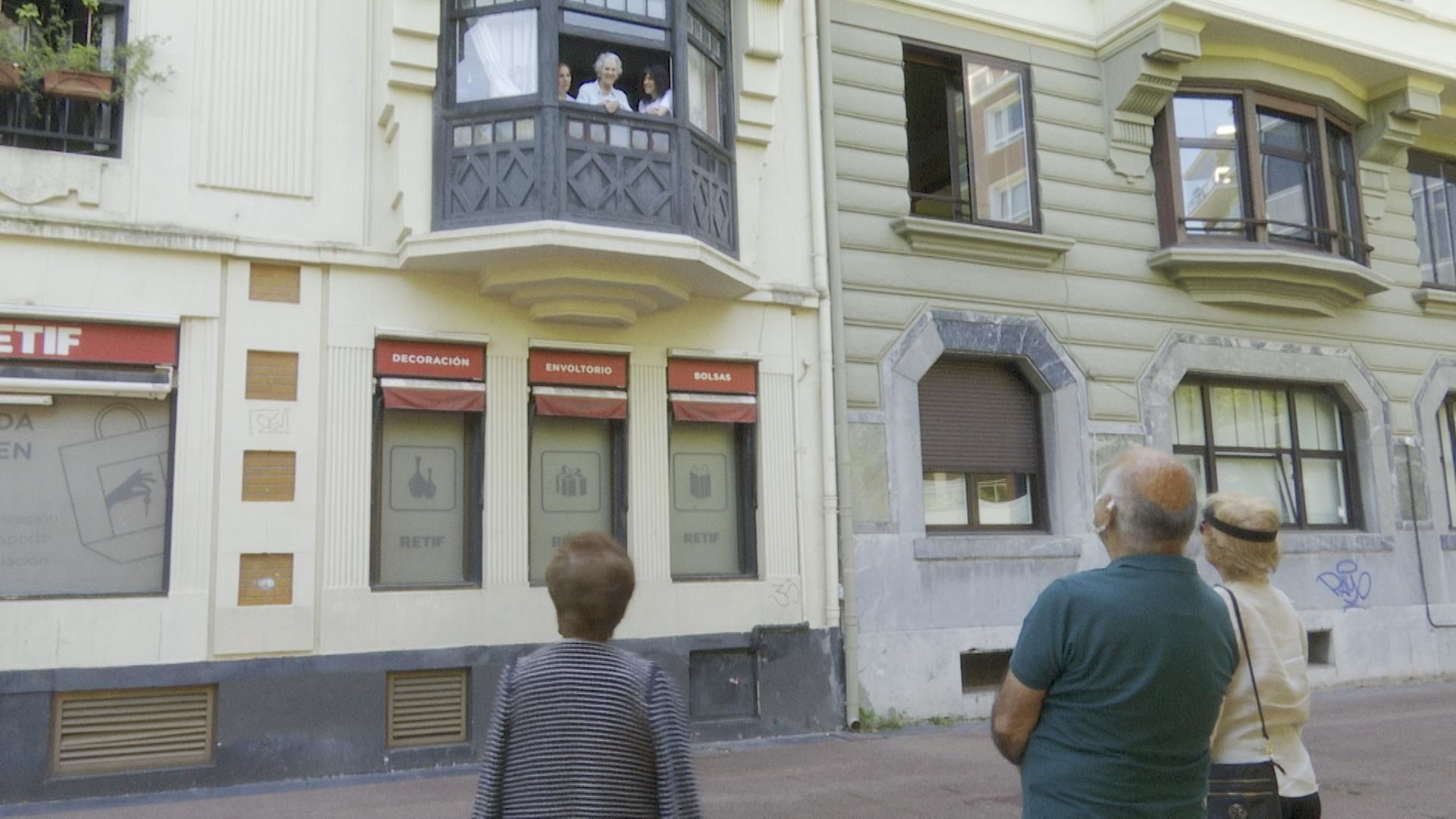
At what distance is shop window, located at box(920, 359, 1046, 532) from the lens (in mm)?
13141

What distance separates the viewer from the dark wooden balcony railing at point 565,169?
10438 millimetres

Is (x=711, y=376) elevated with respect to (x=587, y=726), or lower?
elevated

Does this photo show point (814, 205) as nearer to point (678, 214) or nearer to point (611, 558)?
point (678, 214)

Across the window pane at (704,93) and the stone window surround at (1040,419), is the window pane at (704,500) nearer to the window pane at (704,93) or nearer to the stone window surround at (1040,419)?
the stone window surround at (1040,419)

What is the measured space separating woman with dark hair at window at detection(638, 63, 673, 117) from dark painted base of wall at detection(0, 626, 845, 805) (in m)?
4.91

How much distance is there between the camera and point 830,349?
12352 mm

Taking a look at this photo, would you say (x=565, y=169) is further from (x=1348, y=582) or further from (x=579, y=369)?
(x=1348, y=582)

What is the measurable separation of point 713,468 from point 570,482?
1498 millimetres

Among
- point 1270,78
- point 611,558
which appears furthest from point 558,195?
point 1270,78

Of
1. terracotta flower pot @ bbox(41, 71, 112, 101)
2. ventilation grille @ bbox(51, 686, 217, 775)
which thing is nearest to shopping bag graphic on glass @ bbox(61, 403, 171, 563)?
ventilation grille @ bbox(51, 686, 217, 775)

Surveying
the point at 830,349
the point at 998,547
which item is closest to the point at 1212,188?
the point at 998,547

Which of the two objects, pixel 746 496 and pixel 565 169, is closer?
pixel 565 169

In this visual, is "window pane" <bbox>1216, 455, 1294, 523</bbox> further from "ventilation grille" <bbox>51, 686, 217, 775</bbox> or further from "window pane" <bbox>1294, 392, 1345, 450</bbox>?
"ventilation grille" <bbox>51, 686, 217, 775</bbox>

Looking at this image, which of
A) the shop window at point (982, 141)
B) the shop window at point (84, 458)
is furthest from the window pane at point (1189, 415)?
the shop window at point (84, 458)
